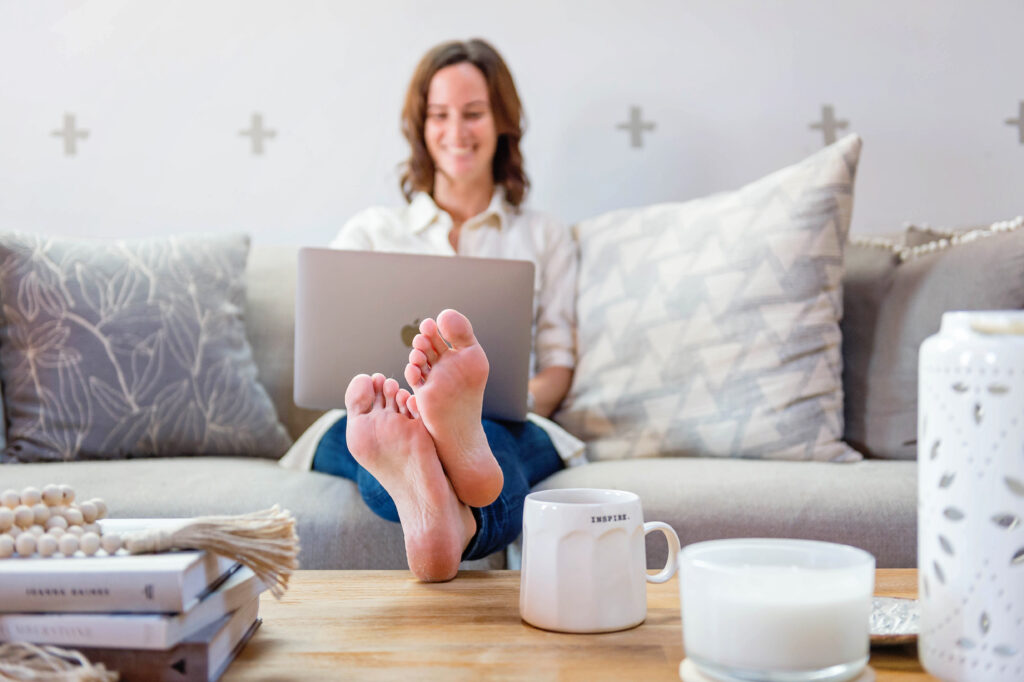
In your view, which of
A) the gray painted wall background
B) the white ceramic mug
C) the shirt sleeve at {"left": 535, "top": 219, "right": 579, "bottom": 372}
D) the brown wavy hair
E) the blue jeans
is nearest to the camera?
the white ceramic mug

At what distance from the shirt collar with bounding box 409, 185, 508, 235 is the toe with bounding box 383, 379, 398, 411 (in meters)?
0.96

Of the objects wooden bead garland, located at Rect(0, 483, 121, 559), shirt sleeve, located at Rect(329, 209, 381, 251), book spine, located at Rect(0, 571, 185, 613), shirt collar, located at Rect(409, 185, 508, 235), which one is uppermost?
shirt collar, located at Rect(409, 185, 508, 235)

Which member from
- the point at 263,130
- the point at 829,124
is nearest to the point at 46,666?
the point at 263,130

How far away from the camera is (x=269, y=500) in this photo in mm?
1299

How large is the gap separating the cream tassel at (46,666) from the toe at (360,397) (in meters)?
0.39

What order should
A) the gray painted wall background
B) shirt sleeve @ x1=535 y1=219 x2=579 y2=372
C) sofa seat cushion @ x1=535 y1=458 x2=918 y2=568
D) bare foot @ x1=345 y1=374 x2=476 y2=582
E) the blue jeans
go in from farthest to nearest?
the gray painted wall background → shirt sleeve @ x1=535 y1=219 x2=579 y2=372 → sofa seat cushion @ x1=535 y1=458 x2=918 y2=568 → the blue jeans → bare foot @ x1=345 y1=374 x2=476 y2=582

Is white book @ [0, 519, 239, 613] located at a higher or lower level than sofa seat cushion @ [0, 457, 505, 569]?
higher

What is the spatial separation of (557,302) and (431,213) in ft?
1.05

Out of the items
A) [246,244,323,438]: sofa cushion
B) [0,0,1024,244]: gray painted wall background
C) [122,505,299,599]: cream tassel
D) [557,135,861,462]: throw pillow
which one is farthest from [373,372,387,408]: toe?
[0,0,1024,244]: gray painted wall background

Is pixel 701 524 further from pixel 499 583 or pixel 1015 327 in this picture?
pixel 1015 327

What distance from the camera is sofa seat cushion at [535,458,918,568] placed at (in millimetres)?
1218

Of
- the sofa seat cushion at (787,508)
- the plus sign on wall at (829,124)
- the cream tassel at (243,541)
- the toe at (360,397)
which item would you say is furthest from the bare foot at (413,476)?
the plus sign on wall at (829,124)

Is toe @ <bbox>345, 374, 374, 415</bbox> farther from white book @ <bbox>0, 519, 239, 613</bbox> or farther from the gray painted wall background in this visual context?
the gray painted wall background

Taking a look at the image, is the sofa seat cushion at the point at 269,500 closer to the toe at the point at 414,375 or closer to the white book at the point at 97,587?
the toe at the point at 414,375
